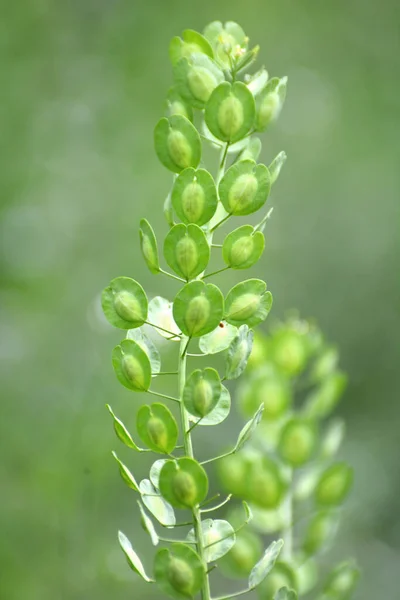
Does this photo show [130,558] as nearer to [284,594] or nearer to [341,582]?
[284,594]

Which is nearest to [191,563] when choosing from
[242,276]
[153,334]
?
[153,334]

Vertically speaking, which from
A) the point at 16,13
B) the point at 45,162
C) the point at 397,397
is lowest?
the point at 397,397

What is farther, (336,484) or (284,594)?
(336,484)

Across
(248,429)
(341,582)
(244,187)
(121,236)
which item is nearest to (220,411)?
(248,429)

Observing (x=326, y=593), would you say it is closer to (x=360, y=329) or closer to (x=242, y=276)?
(x=242, y=276)

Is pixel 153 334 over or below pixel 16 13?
Answer: below

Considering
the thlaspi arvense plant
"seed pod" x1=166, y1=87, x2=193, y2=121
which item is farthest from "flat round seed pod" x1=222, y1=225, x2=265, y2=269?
"seed pod" x1=166, y1=87, x2=193, y2=121

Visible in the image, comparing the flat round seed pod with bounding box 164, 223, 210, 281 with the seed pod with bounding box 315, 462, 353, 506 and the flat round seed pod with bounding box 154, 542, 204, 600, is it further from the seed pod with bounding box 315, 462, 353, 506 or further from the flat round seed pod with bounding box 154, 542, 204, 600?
the seed pod with bounding box 315, 462, 353, 506
